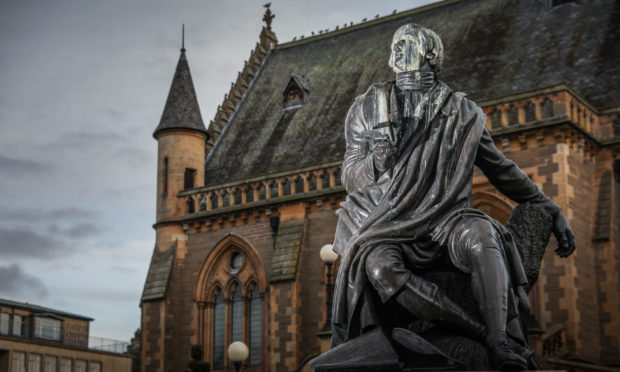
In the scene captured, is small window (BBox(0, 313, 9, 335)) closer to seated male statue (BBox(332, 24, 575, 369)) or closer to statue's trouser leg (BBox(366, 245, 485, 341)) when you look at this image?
seated male statue (BBox(332, 24, 575, 369))

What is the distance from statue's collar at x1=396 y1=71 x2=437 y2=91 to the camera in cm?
615

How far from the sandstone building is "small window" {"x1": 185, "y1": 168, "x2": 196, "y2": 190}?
0.05 m

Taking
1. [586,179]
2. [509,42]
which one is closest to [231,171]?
[509,42]

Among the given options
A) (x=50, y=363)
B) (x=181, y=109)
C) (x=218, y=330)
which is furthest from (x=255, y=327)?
(x=50, y=363)

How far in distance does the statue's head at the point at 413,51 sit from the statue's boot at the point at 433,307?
1.45 metres

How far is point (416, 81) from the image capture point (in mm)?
6168

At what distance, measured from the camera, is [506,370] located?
5.11 metres

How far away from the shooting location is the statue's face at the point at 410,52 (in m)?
6.20

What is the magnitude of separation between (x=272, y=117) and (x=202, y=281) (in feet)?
23.0

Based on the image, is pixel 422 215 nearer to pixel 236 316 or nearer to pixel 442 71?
pixel 442 71

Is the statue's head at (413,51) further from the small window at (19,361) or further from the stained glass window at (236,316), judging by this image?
the small window at (19,361)

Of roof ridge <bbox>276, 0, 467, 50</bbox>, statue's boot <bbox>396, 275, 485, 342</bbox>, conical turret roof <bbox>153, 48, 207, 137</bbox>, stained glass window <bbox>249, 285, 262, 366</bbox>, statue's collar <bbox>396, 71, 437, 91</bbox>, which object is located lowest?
statue's boot <bbox>396, 275, 485, 342</bbox>

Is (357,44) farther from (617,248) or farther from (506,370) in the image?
(506,370)

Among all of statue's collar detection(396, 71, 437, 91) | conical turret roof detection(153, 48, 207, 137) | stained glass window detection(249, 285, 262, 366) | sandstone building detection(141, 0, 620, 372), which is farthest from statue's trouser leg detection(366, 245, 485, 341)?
conical turret roof detection(153, 48, 207, 137)
